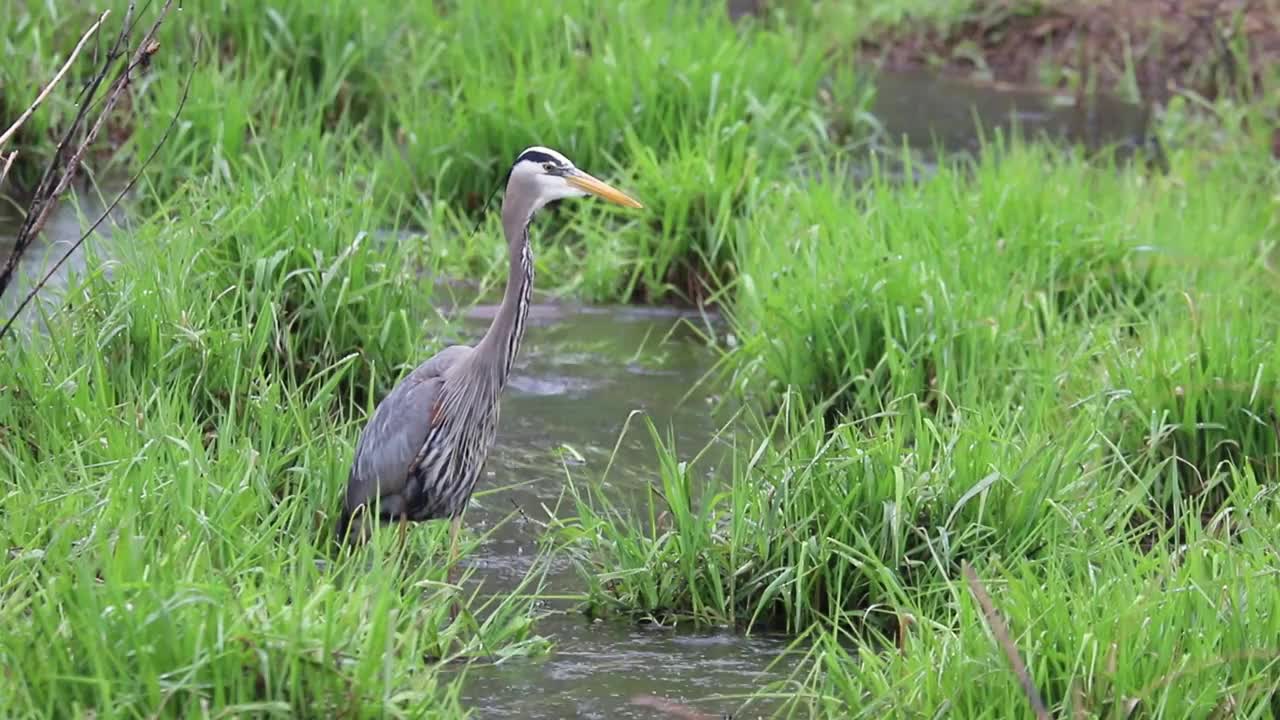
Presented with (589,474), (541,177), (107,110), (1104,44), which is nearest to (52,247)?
(589,474)

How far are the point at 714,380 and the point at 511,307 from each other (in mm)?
1986

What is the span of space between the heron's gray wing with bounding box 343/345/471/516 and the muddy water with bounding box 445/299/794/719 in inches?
16.4

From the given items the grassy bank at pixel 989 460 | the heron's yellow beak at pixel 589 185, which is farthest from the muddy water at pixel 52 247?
the grassy bank at pixel 989 460

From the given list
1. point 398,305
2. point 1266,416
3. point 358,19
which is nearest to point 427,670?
point 398,305

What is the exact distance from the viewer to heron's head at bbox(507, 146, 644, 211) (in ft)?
16.9

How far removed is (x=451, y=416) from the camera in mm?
4953

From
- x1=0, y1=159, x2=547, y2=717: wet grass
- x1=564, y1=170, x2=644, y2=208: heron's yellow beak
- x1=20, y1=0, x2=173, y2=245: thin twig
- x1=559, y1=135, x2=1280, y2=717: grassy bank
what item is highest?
x1=20, y1=0, x2=173, y2=245: thin twig

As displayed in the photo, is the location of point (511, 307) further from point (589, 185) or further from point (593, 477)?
point (593, 477)

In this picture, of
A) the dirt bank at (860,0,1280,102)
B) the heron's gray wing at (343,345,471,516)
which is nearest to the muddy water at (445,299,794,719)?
the heron's gray wing at (343,345,471,516)

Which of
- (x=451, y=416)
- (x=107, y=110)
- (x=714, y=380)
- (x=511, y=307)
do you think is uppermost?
(x=107, y=110)

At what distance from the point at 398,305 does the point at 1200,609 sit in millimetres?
2873

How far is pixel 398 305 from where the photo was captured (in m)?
6.00

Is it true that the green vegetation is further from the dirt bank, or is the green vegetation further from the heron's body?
the dirt bank

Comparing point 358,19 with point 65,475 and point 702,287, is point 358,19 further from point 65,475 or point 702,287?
point 65,475
